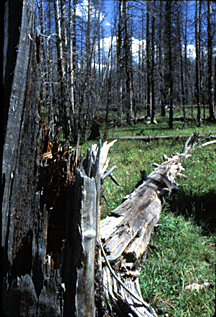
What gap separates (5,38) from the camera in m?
0.92

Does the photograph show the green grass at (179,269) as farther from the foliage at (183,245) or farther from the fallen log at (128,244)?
the fallen log at (128,244)

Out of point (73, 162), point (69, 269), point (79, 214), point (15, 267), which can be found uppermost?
point (73, 162)

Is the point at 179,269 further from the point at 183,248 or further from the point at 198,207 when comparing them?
the point at 198,207

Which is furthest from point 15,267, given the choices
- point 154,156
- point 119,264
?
point 154,156

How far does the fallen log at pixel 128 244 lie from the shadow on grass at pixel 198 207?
1.14 ft

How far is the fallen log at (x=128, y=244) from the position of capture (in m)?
1.89

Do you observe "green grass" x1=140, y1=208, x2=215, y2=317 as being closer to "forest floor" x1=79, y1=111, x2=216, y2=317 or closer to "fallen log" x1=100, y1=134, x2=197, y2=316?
"forest floor" x1=79, y1=111, x2=216, y2=317

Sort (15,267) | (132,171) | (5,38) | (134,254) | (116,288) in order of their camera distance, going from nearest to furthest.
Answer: (5,38) → (15,267) → (116,288) → (134,254) → (132,171)

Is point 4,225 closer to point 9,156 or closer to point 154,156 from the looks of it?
point 9,156

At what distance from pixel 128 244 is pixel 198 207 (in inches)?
89.0

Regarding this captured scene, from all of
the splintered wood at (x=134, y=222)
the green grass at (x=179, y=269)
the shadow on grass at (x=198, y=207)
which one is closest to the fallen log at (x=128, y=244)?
the splintered wood at (x=134, y=222)

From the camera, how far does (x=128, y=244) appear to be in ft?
8.86

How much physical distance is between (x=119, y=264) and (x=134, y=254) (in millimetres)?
282

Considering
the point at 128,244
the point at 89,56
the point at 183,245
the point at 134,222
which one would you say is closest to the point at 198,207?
the point at 183,245
